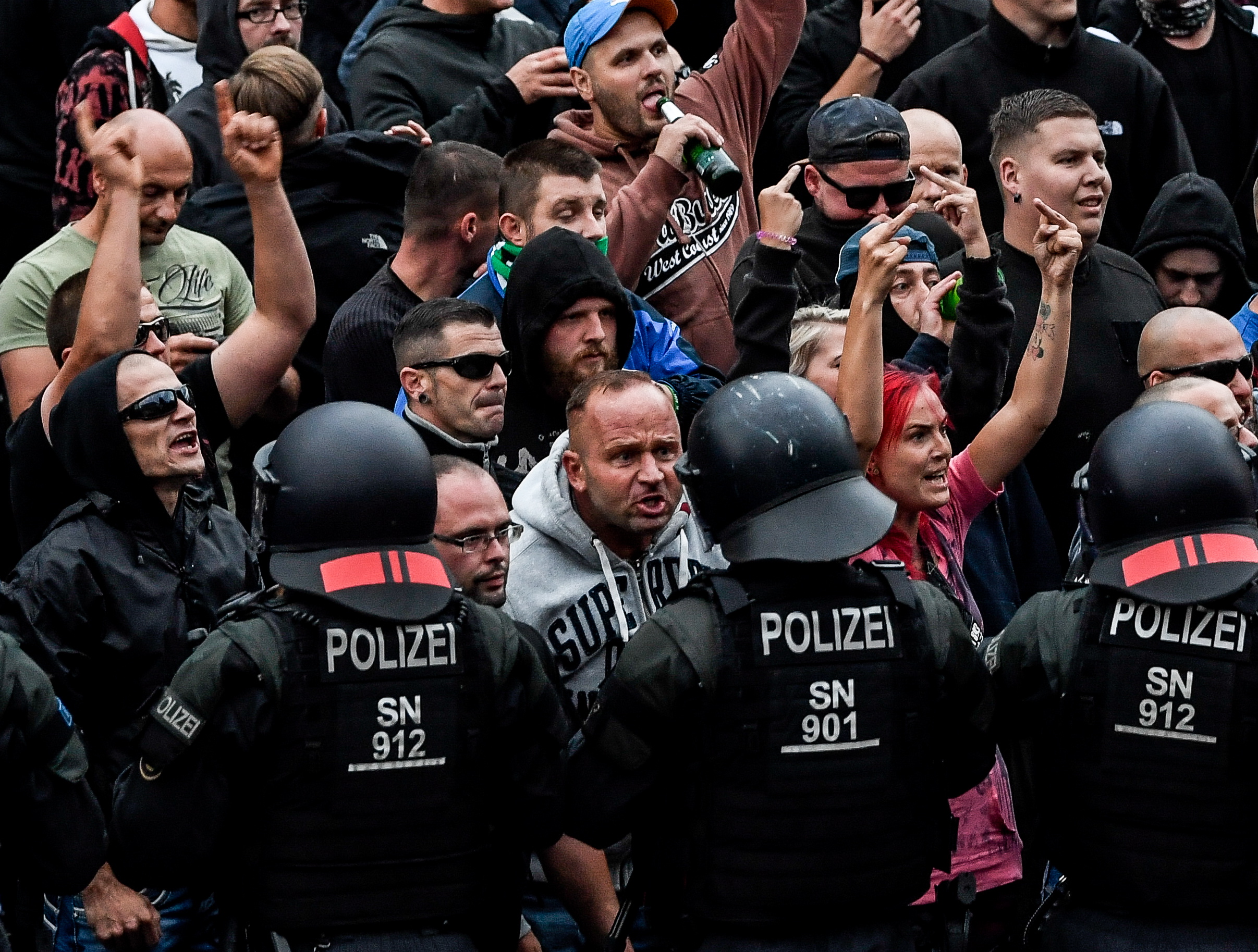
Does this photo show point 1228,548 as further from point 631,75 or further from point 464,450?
point 631,75

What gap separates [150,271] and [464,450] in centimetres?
174

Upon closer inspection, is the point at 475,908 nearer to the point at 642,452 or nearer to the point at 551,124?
the point at 642,452

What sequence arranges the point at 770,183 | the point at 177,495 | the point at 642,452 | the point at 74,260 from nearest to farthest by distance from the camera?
the point at 642,452 → the point at 177,495 → the point at 74,260 → the point at 770,183

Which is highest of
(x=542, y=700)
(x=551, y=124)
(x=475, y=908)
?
(x=551, y=124)

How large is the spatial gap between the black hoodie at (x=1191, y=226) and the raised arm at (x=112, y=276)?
365 cm

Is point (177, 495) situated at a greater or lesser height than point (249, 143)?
lesser

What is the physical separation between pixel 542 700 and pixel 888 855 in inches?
31.0

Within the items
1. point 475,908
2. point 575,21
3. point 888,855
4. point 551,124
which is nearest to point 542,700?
point 475,908

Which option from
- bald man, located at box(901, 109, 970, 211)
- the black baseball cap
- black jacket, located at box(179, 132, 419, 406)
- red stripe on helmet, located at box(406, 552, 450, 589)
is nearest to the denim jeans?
red stripe on helmet, located at box(406, 552, 450, 589)

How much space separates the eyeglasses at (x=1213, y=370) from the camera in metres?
5.79

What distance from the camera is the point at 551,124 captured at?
7.60 meters

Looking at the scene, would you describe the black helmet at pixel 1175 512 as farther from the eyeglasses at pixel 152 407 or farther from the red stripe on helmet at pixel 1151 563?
the eyeglasses at pixel 152 407

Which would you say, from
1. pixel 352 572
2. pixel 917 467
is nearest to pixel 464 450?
pixel 917 467

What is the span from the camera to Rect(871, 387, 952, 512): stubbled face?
484cm
